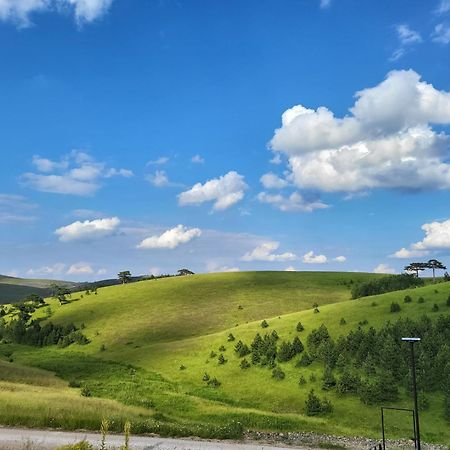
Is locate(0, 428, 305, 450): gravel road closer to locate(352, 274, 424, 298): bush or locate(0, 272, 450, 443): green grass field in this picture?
locate(0, 272, 450, 443): green grass field

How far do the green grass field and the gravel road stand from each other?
81.3 inches

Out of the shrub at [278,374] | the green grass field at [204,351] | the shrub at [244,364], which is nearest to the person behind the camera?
the green grass field at [204,351]

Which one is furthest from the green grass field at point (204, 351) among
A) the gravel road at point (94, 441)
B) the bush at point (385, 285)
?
the bush at point (385, 285)

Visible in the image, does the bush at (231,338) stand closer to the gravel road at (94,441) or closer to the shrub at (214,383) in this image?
the shrub at (214,383)

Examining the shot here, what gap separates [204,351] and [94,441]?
53769 millimetres

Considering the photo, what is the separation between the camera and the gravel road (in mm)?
20203

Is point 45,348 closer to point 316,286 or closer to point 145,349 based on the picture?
point 145,349

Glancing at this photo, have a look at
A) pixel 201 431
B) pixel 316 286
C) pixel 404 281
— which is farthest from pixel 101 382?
pixel 316 286

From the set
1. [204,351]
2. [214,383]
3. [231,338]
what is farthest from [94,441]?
[231,338]

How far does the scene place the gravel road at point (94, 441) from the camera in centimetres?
2020

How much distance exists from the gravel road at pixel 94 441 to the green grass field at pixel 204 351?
6.78 feet

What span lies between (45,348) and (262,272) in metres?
82.7

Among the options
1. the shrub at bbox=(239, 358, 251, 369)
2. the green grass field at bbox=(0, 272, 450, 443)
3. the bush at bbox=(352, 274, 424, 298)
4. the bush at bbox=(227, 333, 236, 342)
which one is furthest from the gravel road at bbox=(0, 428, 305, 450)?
the bush at bbox=(352, 274, 424, 298)

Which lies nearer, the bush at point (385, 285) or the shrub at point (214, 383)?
the shrub at point (214, 383)
